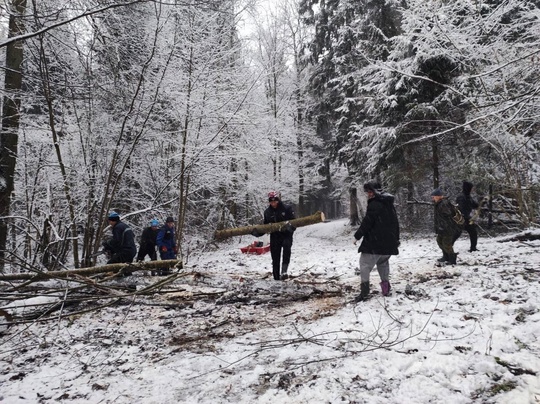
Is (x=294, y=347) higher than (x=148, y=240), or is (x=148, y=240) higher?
(x=148, y=240)

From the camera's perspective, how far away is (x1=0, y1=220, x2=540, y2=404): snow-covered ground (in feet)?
9.05

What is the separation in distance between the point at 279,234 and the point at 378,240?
2.27m

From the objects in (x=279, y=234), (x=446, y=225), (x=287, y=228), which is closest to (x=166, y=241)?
(x=279, y=234)

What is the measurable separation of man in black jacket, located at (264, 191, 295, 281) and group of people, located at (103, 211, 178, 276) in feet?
7.85

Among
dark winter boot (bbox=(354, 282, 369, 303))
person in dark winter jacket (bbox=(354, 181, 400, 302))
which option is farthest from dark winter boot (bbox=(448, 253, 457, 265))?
dark winter boot (bbox=(354, 282, 369, 303))

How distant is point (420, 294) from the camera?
494 cm

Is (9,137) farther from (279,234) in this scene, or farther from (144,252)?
(279,234)

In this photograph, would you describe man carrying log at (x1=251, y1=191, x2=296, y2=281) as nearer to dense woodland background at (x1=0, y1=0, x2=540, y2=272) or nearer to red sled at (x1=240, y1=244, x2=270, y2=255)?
dense woodland background at (x1=0, y1=0, x2=540, y2=272)

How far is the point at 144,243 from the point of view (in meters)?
9.24

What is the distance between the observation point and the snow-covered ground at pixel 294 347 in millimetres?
2758

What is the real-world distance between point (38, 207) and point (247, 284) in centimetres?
736

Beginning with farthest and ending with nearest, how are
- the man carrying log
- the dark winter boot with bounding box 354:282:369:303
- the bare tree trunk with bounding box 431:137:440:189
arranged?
1. the bare tree trunk with bounding box 431:137:440:189
2. the man carrying log
3. the dark winter boot with bounding box 354:282:369:303

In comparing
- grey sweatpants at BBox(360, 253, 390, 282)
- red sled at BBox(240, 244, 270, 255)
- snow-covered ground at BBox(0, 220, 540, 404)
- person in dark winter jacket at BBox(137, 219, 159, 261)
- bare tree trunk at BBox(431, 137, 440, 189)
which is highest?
bare tree trunk at BBox(431, 137, 440, 189)

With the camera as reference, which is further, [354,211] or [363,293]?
[354,211]
